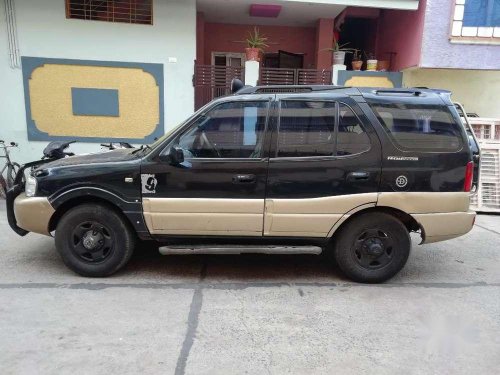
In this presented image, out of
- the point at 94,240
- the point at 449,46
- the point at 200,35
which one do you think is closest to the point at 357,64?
the point at 449,46

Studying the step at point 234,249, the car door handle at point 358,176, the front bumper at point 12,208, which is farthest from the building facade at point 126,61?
the car door handle at point 358,176

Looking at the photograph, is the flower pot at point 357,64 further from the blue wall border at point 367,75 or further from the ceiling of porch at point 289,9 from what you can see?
the ceiling of porch at point 289,9

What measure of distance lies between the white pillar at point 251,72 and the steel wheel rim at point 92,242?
5.45m

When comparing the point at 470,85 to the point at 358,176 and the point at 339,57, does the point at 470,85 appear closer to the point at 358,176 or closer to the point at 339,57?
the point at 339,57

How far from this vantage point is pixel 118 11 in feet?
28.9

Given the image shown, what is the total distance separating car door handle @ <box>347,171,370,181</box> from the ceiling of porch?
555 cm

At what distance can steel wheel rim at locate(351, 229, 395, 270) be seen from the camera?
4304 mm

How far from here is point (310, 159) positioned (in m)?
4.13

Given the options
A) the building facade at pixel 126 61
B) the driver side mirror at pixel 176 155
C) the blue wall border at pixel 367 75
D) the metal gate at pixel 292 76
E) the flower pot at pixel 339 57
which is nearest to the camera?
the driver side mirror at pixel 176 155

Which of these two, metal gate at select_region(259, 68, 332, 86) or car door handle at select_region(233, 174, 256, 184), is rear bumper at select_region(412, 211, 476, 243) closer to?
car door handle at select_region(233, 174, 256, 184)

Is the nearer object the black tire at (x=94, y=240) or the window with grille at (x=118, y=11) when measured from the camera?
the black tire at (x=94, y=240)

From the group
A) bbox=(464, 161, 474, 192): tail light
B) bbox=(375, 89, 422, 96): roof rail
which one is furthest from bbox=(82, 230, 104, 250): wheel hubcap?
bbox=(464, 161, 474, 192): tail light

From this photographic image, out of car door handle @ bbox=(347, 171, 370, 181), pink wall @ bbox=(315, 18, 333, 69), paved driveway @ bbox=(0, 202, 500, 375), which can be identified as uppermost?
pink wall @ bbox=(315, 18, 333, 69)

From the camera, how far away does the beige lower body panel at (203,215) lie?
163 inches
